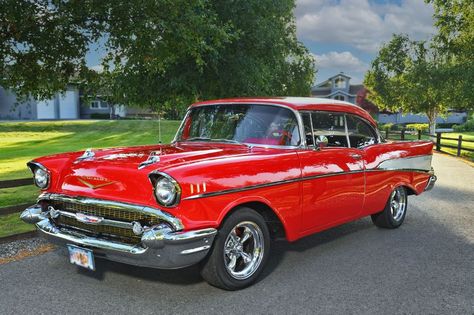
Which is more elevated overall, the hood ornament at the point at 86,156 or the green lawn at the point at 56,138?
the hood ornament at the point at 86,156

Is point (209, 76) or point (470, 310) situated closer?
point (470, 310)

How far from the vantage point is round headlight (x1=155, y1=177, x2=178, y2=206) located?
383 centimetres

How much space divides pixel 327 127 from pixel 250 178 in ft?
5.44

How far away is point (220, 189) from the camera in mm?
4082

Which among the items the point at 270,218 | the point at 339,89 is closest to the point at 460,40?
→ the point at 270,218

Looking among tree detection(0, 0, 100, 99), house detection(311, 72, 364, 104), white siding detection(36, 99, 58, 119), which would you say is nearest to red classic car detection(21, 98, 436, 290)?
tree detection(0, 0, 100, 99)

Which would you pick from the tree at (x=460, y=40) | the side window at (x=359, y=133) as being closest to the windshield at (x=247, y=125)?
the side window at (x=359, y=133)

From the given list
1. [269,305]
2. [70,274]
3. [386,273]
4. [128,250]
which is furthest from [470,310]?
[70,274]

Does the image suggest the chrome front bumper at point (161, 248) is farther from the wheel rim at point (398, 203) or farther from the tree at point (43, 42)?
the tree at point (43, 42)

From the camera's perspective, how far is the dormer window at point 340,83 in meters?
72.1

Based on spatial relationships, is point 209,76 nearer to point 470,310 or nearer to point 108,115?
point 470,310

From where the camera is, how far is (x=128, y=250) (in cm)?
390

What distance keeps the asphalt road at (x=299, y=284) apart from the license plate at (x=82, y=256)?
0.89ft

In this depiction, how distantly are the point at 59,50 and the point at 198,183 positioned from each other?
495cm
